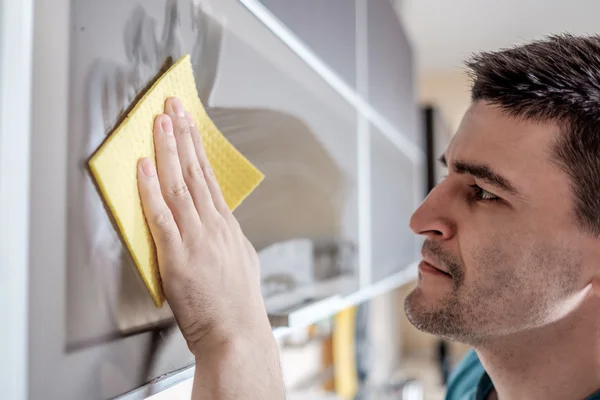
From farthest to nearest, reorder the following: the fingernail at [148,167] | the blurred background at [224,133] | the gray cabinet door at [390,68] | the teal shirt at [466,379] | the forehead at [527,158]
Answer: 1. the gray cabinet door at [390,68]
2. the teal shirt at [466,379]
3. the forehead at [527,158]
4. the fingernail at [148,167]
5. the blurred background at [224,133]

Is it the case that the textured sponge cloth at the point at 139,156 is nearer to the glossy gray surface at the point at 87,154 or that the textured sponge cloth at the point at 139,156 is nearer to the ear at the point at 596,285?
the glossy gray surface at the point at 87,154

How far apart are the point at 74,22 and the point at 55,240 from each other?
18 cm

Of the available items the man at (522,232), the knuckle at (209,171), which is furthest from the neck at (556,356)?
the knuckle at (209,171)

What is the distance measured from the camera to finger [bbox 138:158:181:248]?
1.60 feet

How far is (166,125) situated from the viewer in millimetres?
517

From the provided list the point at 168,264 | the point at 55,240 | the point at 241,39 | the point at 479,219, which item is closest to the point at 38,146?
the point at 55,240

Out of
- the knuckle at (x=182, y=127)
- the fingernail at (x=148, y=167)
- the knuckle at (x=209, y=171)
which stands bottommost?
the knuckle at (x=209, y=171)

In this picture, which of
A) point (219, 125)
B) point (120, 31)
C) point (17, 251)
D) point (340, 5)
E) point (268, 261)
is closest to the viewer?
point (17, 251)

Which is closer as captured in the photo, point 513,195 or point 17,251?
point 17,251

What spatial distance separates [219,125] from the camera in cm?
63

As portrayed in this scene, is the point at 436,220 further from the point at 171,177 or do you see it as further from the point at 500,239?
the point at 171,177

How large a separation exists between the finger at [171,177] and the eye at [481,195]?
0.49m

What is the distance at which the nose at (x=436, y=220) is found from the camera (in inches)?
32.4

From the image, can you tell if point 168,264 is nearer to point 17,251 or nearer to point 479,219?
point 17,251
